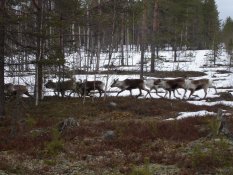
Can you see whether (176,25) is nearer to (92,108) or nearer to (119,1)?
(119,1)

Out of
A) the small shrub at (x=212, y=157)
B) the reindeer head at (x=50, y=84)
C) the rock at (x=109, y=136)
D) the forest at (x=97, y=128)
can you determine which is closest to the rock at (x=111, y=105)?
the forest at (x=97, y=128)

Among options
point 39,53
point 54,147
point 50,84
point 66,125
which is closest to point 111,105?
point 39,53

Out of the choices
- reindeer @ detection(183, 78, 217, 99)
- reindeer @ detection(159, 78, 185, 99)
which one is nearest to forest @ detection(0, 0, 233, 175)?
reindeer @ detection(183, 78, 217, 99)

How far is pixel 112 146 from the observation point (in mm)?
10992

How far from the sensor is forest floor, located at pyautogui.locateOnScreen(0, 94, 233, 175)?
29.4 ft

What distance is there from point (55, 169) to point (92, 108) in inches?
365

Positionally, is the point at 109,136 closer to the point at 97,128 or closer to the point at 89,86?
the point at 97,128

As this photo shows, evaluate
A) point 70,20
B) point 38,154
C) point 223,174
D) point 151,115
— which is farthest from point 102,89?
point 223,174

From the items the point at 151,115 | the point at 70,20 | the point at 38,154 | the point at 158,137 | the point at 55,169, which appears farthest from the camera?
the point at 70,20

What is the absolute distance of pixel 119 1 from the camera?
20797 millimetres

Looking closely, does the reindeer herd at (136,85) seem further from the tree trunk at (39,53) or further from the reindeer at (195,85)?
the tree trunk at (39,53)

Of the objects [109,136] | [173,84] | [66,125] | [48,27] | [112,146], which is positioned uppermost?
[48,27]

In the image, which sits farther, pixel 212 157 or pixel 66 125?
pixel 66 125

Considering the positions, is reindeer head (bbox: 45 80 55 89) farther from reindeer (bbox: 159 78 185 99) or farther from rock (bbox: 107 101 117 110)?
reindeer (bbox: 159 78 185 99)
